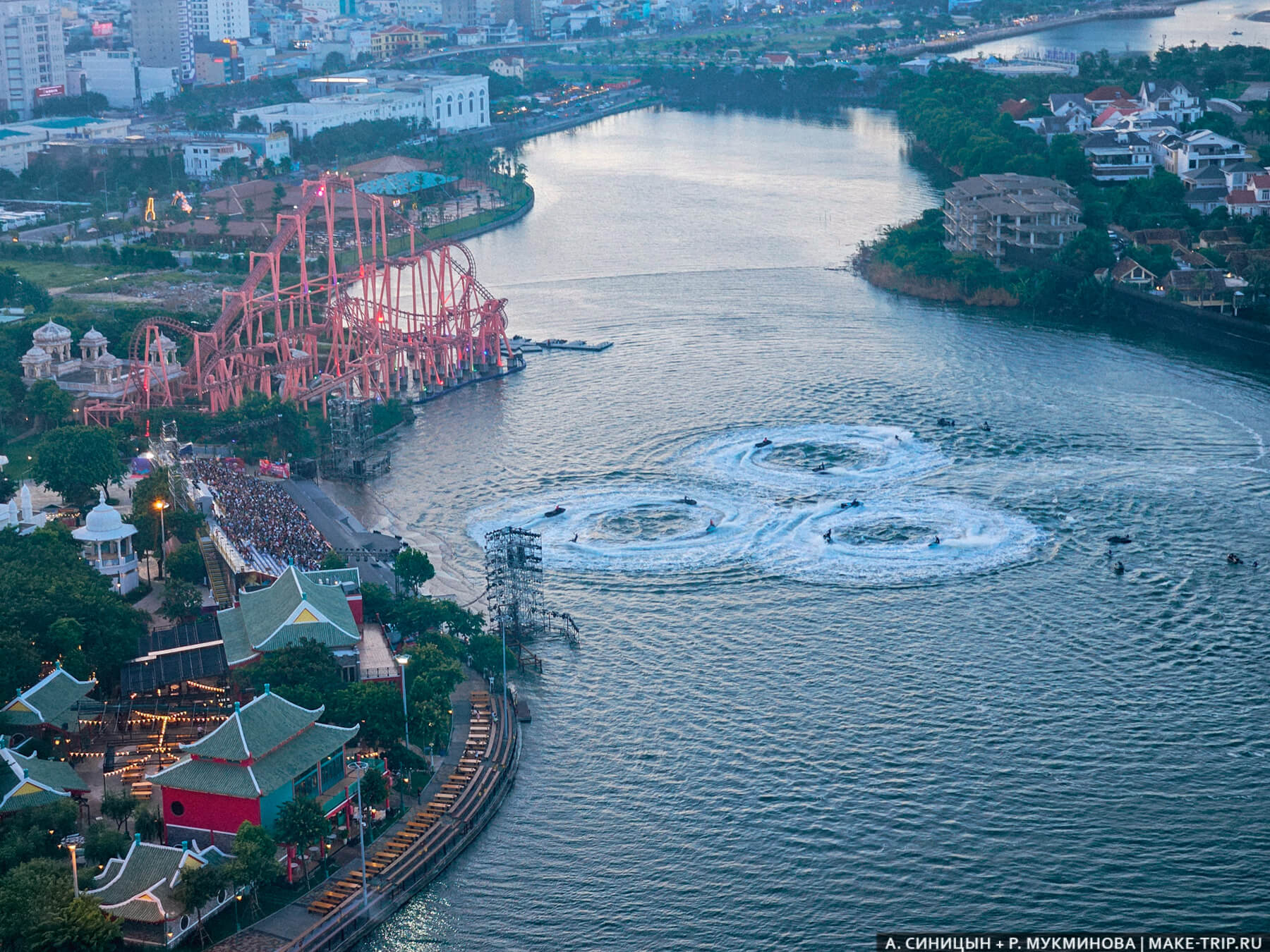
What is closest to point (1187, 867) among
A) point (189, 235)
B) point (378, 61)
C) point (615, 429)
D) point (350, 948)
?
point (350, 948)

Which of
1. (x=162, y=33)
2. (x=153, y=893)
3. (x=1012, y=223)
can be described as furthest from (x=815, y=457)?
(x=162, y=33)

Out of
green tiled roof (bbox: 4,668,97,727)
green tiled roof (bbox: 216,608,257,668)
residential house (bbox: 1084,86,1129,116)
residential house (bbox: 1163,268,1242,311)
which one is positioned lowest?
green tiled roof (bbox: 4,668,97,727)

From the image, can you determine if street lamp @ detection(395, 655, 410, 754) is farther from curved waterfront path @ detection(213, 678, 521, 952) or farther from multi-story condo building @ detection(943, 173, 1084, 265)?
multi-story condo building @ detection(943, 173, 1084, 265)

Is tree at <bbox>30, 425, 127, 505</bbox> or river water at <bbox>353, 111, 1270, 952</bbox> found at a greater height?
tree at <bbox>30, 425, 127, 505</bbox>

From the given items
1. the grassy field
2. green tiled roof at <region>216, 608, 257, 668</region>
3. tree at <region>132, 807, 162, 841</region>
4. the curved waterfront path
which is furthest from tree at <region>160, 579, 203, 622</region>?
the grassy field

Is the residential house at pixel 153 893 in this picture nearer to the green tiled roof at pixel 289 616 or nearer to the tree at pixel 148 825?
the tree at pixel 148 825
